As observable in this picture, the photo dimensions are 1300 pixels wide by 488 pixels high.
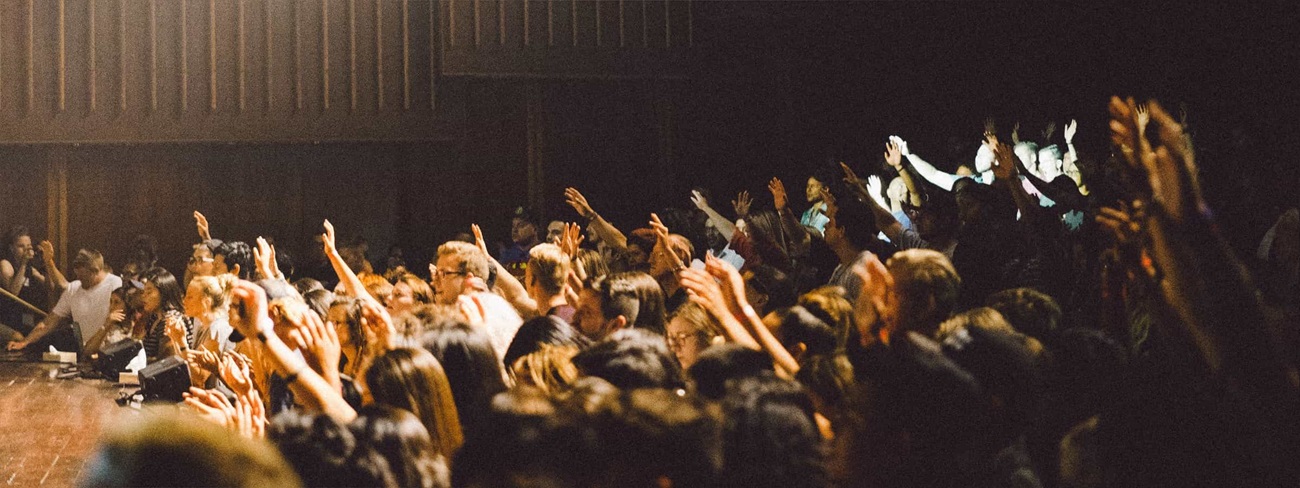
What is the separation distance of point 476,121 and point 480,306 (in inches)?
351

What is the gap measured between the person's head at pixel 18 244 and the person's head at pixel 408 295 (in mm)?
7535

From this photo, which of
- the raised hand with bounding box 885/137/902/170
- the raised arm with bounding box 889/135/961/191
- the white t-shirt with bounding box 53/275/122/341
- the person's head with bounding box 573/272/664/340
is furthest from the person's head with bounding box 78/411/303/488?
the white t-shirt with bounding box 53/275/122/341

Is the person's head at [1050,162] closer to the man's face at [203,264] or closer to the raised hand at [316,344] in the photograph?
the man's face at [203,264]

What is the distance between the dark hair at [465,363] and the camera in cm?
296

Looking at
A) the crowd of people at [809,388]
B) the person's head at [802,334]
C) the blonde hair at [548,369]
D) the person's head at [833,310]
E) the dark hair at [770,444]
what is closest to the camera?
the crowd of people at [809,388]

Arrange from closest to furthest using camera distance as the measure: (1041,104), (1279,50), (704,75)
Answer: (1279,50), (1041,104), (704,75)

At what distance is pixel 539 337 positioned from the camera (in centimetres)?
336

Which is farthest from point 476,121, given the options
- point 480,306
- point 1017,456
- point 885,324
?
point 1017,456

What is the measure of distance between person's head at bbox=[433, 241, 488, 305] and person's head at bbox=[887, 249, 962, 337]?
241 centimetres

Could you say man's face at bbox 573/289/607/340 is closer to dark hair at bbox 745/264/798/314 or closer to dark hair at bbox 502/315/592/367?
dark hair at bbox 502/315/592/367

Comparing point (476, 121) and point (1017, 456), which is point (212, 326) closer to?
point (1017, 456)

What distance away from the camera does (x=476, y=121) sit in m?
12.7

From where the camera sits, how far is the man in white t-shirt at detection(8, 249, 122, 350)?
10094 mm

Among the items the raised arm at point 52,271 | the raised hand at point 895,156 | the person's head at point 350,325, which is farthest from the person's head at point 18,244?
the person's head at point 350,325
